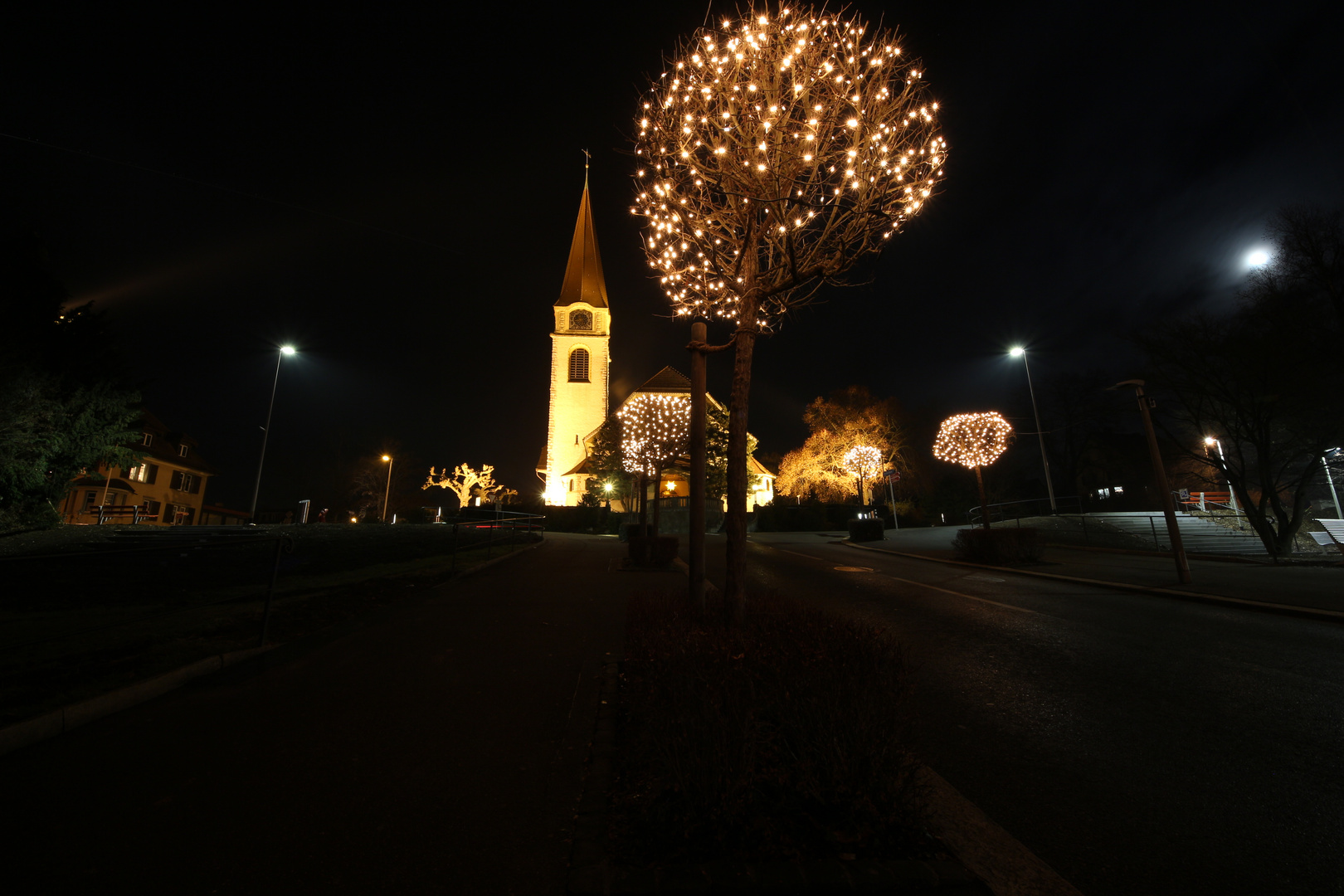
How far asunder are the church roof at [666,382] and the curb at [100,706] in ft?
167

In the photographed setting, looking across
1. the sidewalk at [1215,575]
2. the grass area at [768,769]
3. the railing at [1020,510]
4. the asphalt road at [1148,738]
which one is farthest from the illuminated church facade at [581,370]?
the grass area at [768,769]

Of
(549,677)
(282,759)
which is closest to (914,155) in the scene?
(549,677)

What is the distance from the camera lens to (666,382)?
5672 cm

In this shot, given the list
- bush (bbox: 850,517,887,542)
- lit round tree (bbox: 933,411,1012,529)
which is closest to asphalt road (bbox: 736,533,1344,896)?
lit round tree (bbox: 933,411,1012,529)

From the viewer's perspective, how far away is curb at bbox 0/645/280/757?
11.5 ft

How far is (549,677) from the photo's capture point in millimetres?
5133

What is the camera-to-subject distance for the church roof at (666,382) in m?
55.6

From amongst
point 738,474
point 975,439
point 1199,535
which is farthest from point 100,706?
point 1199,535

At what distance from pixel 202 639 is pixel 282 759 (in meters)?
3.90

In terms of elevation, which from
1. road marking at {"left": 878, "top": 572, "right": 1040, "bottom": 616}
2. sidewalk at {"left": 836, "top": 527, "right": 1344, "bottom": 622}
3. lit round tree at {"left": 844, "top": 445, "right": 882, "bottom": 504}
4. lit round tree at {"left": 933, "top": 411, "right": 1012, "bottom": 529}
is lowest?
road marking at {"left": 878, "top": 572, "right": 1040, "bottom": 616}

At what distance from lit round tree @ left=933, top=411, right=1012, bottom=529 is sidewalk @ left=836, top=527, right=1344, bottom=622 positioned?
371cm

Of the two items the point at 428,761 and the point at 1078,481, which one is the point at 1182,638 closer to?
the point at 428,761

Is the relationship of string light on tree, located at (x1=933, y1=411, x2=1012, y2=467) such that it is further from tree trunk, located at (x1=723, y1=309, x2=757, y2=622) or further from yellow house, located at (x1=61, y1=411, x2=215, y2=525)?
yellow house, located at (x1=61, y1=411, x2=215, y2=525)

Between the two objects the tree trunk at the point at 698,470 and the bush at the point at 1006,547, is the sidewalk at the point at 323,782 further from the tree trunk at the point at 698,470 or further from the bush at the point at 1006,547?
the bush at the point at 1006,547
